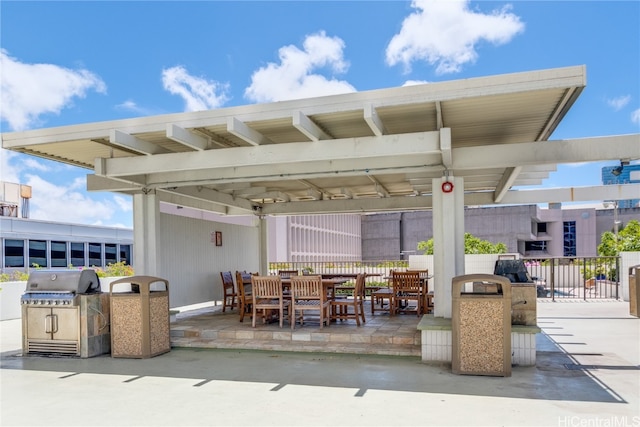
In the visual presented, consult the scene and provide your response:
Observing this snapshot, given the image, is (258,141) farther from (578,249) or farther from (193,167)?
(578,249)

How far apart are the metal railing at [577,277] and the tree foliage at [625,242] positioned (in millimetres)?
577

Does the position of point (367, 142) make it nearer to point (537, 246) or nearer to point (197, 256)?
point (197, 256)

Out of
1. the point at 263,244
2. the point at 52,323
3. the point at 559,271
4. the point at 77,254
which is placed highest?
the point at 263,244

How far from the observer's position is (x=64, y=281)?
6082 mm

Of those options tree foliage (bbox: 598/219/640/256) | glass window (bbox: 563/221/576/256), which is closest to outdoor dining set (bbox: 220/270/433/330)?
tree foliage (bbox: 598/219/640/256)

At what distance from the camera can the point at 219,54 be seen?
14.6 meters

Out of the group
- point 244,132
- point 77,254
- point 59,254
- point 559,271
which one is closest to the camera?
point 244,132

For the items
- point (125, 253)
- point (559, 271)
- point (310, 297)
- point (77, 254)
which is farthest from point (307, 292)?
point (125, 253)

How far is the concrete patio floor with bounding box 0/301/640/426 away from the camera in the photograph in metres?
3.66

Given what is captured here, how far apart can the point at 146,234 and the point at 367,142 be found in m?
3.94

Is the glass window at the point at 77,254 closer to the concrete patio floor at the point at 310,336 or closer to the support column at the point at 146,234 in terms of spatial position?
the support column at the point at 146,234

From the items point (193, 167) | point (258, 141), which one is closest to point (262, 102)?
point (258, 141)

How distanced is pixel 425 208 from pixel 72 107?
17.7 m

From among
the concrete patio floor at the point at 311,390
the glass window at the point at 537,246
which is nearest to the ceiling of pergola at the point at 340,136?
the concrete patio floor at the point at 311,390
